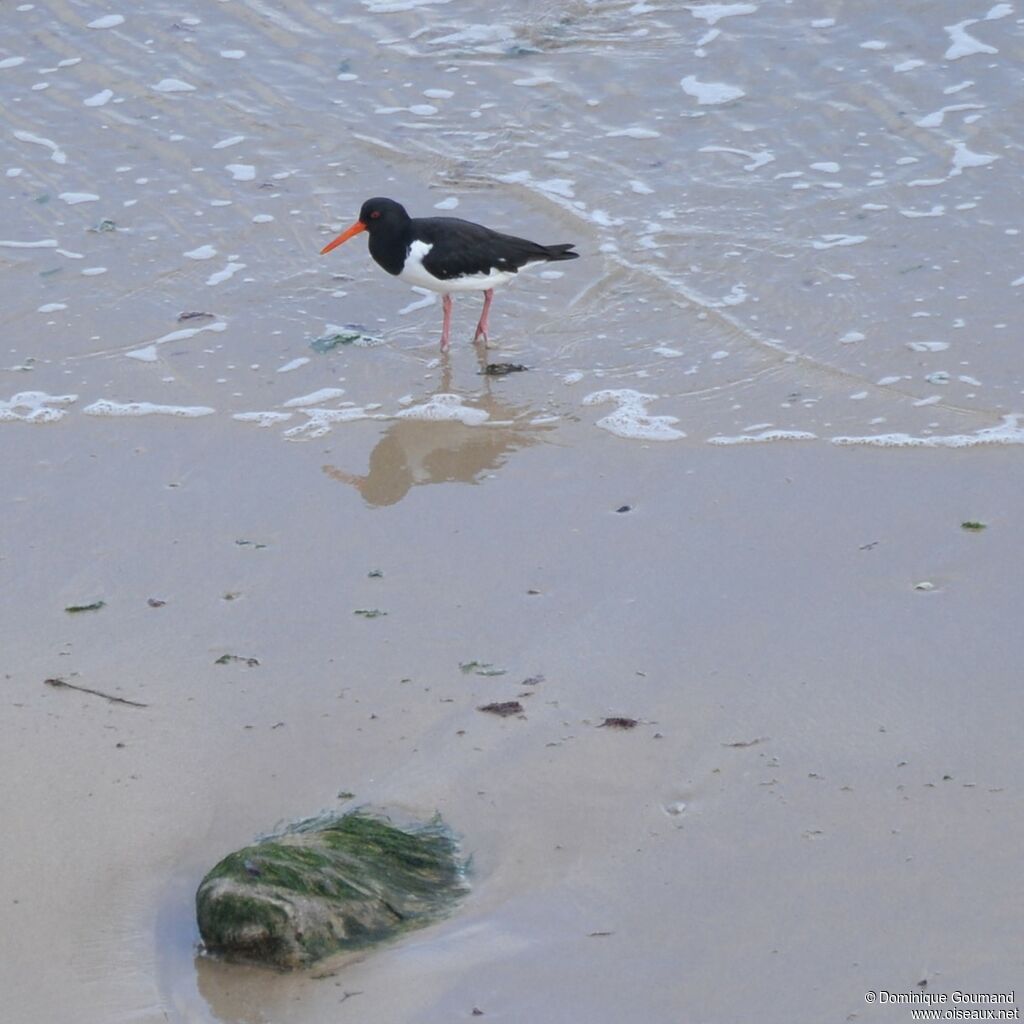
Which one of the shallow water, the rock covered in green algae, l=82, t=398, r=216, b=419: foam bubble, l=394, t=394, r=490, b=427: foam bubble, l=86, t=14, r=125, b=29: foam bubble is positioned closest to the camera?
the rock covered in green algae

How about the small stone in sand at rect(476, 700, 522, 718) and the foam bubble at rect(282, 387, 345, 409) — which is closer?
the small stone in sand at rect(476, 700, 522, 718)

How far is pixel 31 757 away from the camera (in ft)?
14.2

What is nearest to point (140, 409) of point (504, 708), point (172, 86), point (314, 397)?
point (314, 397)

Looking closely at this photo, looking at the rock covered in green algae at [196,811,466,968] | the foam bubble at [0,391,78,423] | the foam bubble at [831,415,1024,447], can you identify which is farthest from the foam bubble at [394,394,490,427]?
the rock covered in green algae at [196,811,466,968]

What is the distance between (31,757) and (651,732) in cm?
184

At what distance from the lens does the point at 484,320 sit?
7758 millimetres

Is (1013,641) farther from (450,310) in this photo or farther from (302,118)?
(302,118)

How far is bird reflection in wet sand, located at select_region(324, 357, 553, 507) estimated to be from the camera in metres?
6.21

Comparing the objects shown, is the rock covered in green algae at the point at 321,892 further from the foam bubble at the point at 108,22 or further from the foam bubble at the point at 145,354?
the foam bubble at the point at 108,22

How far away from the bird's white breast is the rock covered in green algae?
4.25 m

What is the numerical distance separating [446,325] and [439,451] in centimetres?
143

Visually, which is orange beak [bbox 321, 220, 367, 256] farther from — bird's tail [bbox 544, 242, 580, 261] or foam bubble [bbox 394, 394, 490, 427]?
foam bubble [bbox 394, 394, 490, 427]

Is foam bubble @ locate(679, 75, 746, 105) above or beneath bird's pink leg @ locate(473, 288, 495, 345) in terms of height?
above

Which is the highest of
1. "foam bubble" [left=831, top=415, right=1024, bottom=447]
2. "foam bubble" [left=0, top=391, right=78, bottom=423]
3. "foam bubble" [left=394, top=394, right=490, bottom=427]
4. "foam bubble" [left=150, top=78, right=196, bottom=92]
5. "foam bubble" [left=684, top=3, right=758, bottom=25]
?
"foam bubble" [left=684, top=3, right=758, bottom=25]
